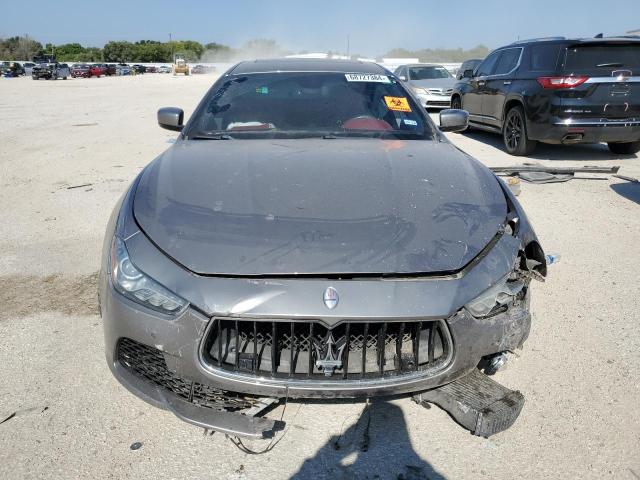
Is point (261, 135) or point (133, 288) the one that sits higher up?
point (261, 135)

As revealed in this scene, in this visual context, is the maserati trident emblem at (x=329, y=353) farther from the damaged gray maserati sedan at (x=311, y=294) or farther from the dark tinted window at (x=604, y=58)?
the dark tinted window at (x=604, y=58)

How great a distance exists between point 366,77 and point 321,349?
101 inches

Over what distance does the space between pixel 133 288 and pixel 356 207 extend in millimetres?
976

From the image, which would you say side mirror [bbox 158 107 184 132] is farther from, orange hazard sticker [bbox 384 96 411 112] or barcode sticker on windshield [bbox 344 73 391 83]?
orange hazard sticker [bbox 384 96 411 112]

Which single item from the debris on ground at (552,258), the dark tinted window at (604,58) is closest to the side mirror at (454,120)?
the debris on ground at (552,258)

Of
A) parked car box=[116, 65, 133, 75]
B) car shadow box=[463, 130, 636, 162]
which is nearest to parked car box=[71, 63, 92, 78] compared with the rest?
parked car box=[116, 65, 133, 75]

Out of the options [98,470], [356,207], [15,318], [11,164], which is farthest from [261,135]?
[11,164]

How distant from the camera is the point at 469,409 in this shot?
212 cm

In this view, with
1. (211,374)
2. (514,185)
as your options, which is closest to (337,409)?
(211,374)

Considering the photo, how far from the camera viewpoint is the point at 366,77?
13.0ft

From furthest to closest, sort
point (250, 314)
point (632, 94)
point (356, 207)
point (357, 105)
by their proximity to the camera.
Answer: point (632, 94)
point (357, 105)
point (356, 207)
point (250, 314)

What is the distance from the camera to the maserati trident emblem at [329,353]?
194 cm

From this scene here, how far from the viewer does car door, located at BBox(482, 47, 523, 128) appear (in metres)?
8.90

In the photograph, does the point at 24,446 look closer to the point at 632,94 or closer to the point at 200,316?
the point at 200,316
